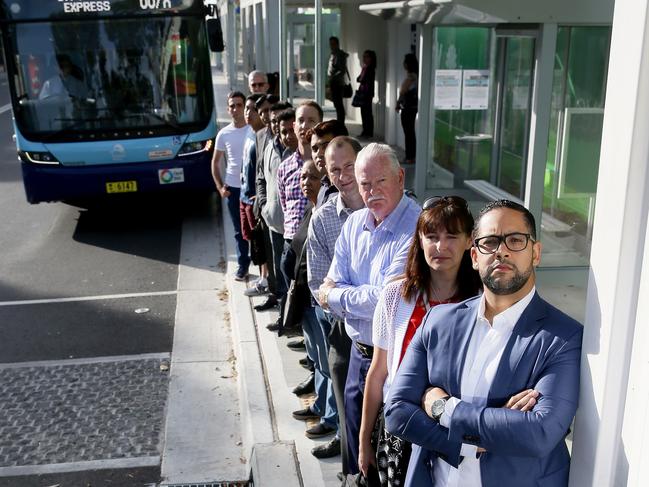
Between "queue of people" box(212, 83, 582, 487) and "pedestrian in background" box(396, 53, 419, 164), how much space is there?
831 centimetres

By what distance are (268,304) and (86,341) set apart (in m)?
1.63

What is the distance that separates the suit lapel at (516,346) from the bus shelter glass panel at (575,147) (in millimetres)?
4780

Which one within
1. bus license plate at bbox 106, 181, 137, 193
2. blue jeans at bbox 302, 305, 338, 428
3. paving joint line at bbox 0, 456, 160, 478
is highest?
bus license plate at bbox 106, 181, 137, 193

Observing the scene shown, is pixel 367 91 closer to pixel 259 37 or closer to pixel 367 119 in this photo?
pixel 367 119

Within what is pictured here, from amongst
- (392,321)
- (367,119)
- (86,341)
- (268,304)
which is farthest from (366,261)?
(367,119)

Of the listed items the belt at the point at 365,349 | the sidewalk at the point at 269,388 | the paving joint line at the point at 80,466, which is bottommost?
the paving joint line at the point at 80,466

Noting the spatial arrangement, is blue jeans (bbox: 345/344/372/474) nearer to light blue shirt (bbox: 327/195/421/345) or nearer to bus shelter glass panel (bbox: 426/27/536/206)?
light blue shirt (bbox: 327/195/421/345)

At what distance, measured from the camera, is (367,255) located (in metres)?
3.60

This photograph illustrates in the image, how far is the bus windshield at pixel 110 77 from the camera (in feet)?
31.7

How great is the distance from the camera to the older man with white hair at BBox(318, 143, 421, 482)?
348 cm

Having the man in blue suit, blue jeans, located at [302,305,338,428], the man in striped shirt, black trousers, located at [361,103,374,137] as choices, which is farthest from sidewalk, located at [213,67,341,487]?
black trousers, located at [361,103,374,137]

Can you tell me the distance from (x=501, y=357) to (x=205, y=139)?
8.31m

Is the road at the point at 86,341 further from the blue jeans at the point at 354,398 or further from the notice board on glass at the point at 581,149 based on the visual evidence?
the notice board on glass at the point at 581,149

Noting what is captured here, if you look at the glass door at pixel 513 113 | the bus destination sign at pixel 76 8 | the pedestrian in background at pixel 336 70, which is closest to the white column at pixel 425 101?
the glass door at pixel 513 113
